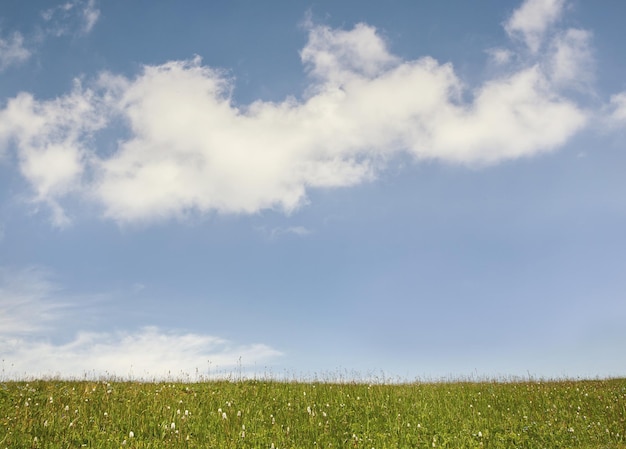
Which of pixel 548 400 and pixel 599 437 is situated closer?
pixel 599 437

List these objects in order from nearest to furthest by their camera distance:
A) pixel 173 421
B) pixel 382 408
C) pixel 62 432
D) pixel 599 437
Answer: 1. pixel 62 432
2. pixel 173 421
3. pixel 599 437
4. pixel 382 408

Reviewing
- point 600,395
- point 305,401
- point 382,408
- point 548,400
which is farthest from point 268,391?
point 600,395

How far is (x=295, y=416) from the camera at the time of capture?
15266 mm

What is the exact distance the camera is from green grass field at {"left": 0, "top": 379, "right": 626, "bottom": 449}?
13164 millimetres

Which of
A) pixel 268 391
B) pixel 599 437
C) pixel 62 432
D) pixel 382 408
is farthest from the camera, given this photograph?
pixel 268 391

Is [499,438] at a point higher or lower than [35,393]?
lower

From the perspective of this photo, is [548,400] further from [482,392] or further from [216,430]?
[216,430]

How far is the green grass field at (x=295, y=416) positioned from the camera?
43.2 ft

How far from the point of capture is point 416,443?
1378 cm

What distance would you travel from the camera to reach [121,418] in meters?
14.2

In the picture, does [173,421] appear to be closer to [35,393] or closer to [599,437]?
[35,393]

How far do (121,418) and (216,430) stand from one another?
2659 millimetres

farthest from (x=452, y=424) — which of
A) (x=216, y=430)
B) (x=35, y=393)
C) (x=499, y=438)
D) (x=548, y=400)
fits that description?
(x=35, y=393)

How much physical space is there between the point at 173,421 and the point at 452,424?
26.5ft
